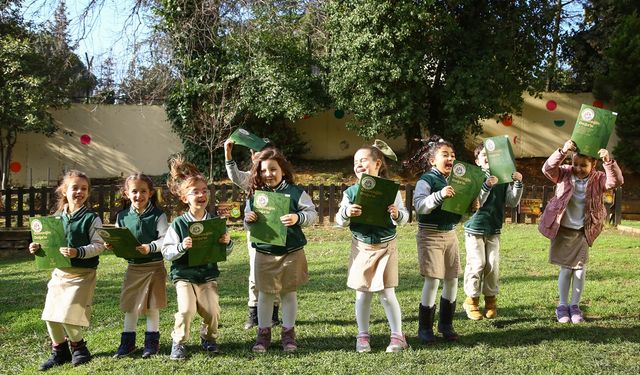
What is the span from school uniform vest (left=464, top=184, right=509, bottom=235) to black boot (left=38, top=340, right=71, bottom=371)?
3.30 metres

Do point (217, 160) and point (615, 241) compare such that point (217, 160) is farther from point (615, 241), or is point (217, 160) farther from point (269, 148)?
point (269, 148)

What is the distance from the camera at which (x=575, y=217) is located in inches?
212

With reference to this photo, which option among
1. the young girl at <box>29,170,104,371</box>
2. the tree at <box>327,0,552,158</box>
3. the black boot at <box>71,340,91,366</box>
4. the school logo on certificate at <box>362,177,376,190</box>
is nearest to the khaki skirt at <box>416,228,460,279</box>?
the school logo on certificate at <box>362,177,376,190</box>

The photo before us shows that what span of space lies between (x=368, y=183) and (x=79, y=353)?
91.6 inches

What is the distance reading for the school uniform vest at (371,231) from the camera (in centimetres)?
454

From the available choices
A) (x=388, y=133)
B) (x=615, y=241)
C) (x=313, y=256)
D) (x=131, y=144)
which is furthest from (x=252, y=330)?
(x=131, y=144)

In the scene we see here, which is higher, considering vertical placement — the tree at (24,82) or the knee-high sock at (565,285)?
the tree at (24,82)

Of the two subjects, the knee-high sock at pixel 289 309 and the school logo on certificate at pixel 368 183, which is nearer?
the school logo on certificate at pixel 368 183

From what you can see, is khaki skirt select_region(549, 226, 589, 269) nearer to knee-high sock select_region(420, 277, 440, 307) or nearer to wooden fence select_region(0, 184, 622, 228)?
knee-high sock select_region(420, 277, 440, 307)

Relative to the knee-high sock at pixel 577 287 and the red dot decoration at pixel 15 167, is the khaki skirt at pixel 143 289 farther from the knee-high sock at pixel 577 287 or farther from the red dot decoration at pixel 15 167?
the red dot decoration at pixel 15 167

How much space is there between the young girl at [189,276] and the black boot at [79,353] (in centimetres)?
59

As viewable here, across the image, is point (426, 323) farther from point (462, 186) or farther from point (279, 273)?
point (279, 273)

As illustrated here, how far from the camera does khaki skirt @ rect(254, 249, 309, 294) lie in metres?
4.57

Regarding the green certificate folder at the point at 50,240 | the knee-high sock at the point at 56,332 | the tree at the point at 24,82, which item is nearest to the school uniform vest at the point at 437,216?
the green certificate folder at the point at 50,240
